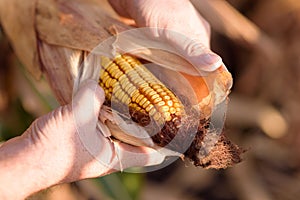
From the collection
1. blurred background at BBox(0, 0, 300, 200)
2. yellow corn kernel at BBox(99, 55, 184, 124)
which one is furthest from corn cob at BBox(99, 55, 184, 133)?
blurred background at BBox(0, 0, 300, 200)

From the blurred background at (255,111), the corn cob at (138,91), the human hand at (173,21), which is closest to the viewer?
the corn cob at (138,91)

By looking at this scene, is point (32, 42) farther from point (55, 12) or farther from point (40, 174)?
point (40, 174)

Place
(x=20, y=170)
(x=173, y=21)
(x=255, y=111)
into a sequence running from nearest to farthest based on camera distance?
1. (x=20, y=170)
2. (x=173, y=21)
3. (x=255, y=111)

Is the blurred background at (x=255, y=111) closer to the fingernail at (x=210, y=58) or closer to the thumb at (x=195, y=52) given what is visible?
the thumb at (x=195, y=52)

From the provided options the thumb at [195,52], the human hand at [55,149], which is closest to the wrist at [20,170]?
the human hand at [55,149]

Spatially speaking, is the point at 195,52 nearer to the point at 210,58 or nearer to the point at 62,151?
the point at 210,58

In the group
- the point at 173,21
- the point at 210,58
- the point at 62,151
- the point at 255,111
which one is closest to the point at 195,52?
the point at 210,58
